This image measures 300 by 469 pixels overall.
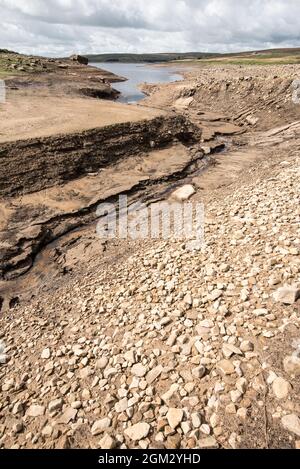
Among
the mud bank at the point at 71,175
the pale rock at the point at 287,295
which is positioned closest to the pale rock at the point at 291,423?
the pale rock at the point at 287,295

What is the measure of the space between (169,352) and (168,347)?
14 cm

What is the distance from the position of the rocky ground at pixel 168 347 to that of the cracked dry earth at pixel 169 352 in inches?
0.8

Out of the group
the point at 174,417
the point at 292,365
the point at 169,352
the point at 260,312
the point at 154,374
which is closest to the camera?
the point at 174,417

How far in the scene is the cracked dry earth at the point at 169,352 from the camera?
5191mm

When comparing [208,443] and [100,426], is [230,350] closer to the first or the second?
[208,443]

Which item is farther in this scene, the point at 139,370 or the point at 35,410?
the point at 139,370

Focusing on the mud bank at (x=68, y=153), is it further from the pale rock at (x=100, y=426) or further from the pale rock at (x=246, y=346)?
the pale rock at (x=246, y=346)

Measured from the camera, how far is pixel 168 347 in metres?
6.57

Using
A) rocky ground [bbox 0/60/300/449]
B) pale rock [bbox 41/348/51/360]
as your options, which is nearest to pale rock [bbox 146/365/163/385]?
rocky ground [bbox 0/60/300/449]

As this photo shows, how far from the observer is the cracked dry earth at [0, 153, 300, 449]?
519 centimetres

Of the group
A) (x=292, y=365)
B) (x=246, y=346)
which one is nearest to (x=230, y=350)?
(x=246, y=346)

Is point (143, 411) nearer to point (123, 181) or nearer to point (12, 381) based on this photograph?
Answer: point (12, 381)

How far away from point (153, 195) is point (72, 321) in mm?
7827

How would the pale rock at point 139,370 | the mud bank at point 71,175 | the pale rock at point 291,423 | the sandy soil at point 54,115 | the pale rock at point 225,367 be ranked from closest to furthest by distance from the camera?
1. the pale rock at point 291,423
2. the pale rock at point 225,367
3. the pale rock at point 139,370
4. the mud bank at point 71,175
5. the sandy soil at point 54,115
